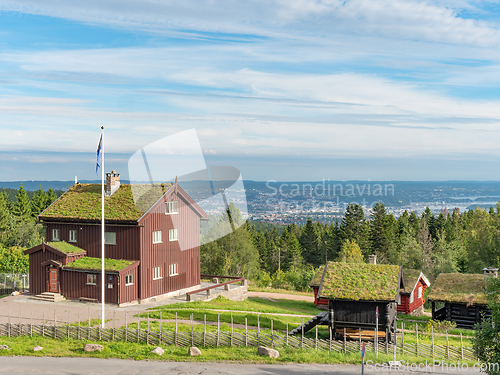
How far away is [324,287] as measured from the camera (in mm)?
26281

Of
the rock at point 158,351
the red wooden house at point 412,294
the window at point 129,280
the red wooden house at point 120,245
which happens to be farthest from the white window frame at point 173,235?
the red wooden house at point 412,294

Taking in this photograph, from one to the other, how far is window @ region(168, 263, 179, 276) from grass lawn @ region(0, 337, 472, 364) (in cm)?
1516

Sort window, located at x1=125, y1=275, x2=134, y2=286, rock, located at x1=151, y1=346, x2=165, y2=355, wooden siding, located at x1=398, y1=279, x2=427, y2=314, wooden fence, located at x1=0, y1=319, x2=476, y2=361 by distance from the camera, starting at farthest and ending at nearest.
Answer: wooden siding, located at x1=398, y1=279, x2=427, y2=314
window, located at x1=125, y1=275, x2=134, y2=286
wooden fence, located at x1=0, y1=319, x2=476, y2=361
rock, located at x1=151, y1=346, x2=165, y2=355

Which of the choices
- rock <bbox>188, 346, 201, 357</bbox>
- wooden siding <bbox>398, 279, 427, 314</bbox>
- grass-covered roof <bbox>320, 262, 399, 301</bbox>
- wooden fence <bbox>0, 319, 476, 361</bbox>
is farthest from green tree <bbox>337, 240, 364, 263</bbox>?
rock <bbox>188, 346, 201, 357</bbox>

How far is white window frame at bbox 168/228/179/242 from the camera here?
3869 centimetres

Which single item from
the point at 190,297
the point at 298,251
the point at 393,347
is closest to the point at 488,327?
the point at 393,347

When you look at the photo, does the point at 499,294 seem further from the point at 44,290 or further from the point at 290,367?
the point at 44,290

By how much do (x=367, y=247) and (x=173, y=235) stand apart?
56282mm

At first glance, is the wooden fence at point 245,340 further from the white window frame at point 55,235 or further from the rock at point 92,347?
the white window frame at point 55,235

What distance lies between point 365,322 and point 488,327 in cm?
1023

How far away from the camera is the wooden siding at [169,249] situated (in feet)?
120

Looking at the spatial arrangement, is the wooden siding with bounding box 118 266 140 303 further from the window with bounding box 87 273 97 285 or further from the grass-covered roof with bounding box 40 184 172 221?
the grass-covered roof with bounding box 40 184 172 221

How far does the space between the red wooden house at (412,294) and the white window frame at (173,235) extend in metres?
20.6

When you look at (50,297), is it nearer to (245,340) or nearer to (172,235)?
(172,235)
